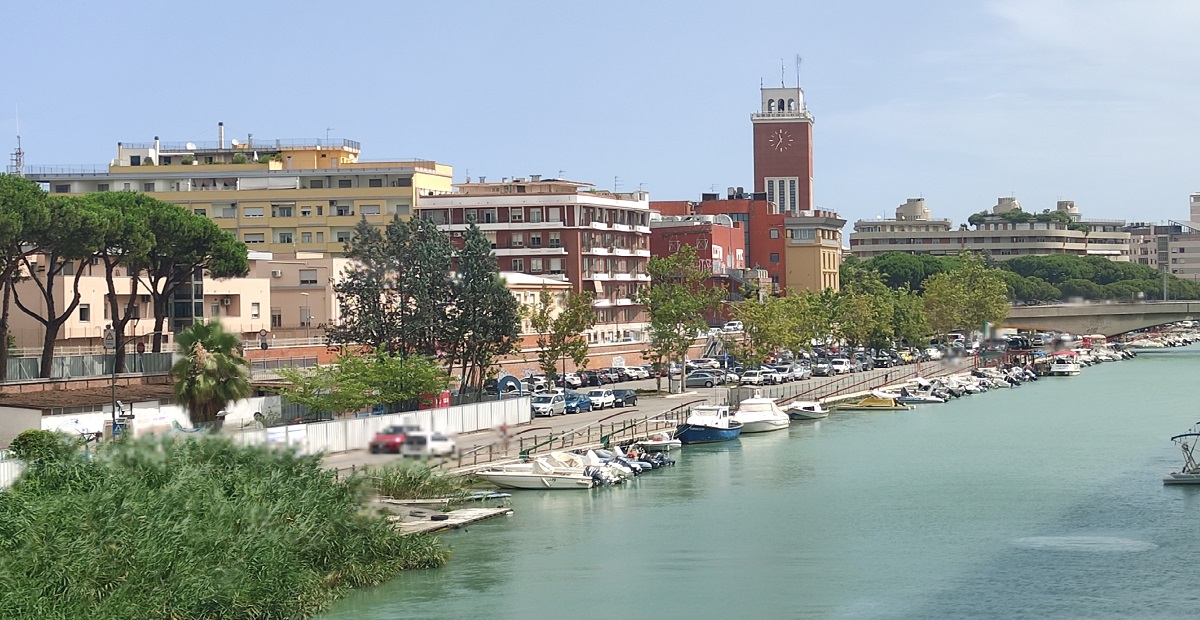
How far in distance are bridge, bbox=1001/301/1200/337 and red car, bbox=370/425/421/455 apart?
106 metres

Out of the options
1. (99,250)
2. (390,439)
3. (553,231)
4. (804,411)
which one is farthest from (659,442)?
(553,231)

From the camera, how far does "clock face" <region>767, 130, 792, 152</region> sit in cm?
18825

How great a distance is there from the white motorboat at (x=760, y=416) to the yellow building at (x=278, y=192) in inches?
1470

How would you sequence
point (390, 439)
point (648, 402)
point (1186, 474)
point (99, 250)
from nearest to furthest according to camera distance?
1. point (390, 439)
2. point (1186, 474)
3. point (99, 250)
4. point (648, 402)

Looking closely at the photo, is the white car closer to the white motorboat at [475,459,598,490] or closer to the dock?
the white motorboat at [475,459,598,490]

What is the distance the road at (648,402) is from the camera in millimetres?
47969

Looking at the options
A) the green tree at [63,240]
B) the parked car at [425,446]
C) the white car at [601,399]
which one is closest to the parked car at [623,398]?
the white car at [601,399]

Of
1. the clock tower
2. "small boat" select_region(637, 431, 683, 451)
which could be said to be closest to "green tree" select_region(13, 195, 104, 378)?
"small boat" select_region(637, 431, 683, 451)

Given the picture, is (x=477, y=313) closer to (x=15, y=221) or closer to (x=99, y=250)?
(x=99, y=250)

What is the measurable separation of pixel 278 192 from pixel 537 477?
59.2 meters

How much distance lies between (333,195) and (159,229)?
1775 inches

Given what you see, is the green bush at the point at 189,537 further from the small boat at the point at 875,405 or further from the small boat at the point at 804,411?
the small boat at the point at 875,405

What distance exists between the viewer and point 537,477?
51.9 m

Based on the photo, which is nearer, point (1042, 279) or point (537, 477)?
point (537, 477)
